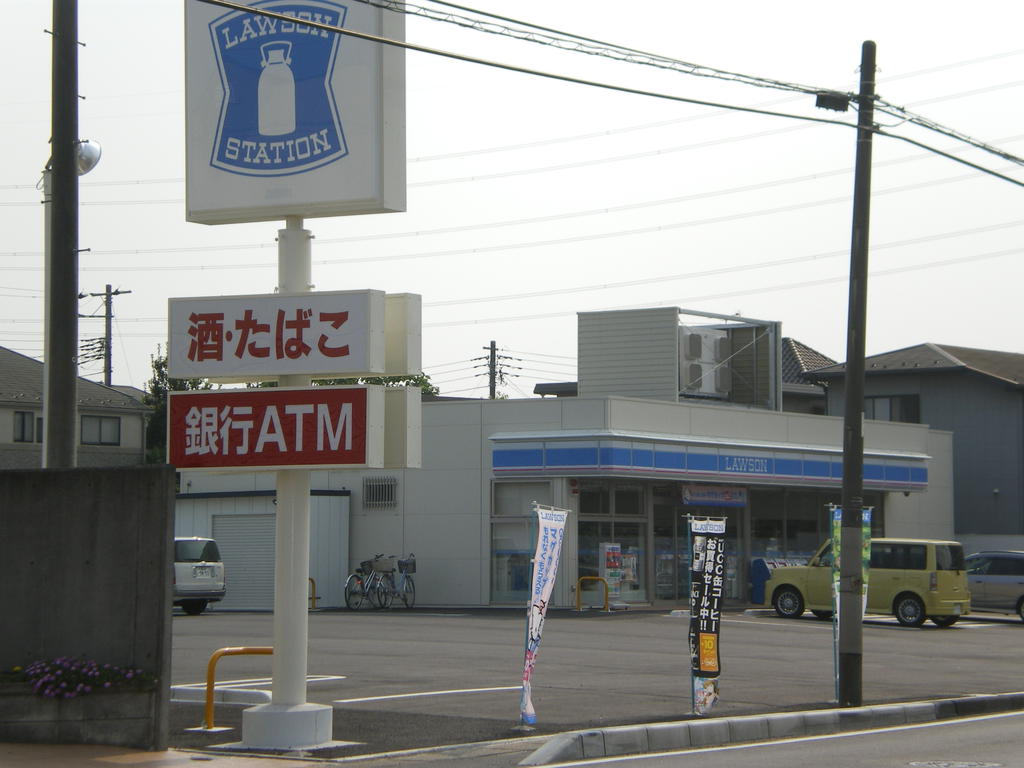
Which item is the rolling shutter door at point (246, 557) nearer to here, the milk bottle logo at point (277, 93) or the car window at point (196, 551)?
the car window at point (196, 551)

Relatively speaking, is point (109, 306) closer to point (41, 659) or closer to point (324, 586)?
point (324, 586)

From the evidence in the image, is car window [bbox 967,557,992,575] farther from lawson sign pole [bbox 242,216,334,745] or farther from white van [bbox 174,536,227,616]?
lawson sign pole [bbox 242,216,334,745]

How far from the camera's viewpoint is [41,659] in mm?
12148

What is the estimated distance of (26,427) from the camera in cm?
5172

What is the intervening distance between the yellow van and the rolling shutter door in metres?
13.3

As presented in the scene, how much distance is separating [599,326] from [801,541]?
815 centimetres

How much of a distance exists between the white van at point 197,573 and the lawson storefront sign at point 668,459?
6.88m

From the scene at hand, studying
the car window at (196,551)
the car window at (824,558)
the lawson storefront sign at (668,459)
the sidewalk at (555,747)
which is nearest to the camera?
the sidewalk at (555,747)

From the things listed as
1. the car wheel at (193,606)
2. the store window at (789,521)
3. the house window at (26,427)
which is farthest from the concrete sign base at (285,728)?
the house window at (26,427)

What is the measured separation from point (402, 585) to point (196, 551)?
500 centimetres

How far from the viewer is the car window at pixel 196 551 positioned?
105ft

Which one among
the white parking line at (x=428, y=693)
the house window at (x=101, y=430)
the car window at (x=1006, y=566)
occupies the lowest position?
the white parking line at (x=428, y=693)

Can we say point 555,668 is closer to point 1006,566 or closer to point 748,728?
point 748,728

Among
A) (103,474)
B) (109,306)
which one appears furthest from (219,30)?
(109,306)
